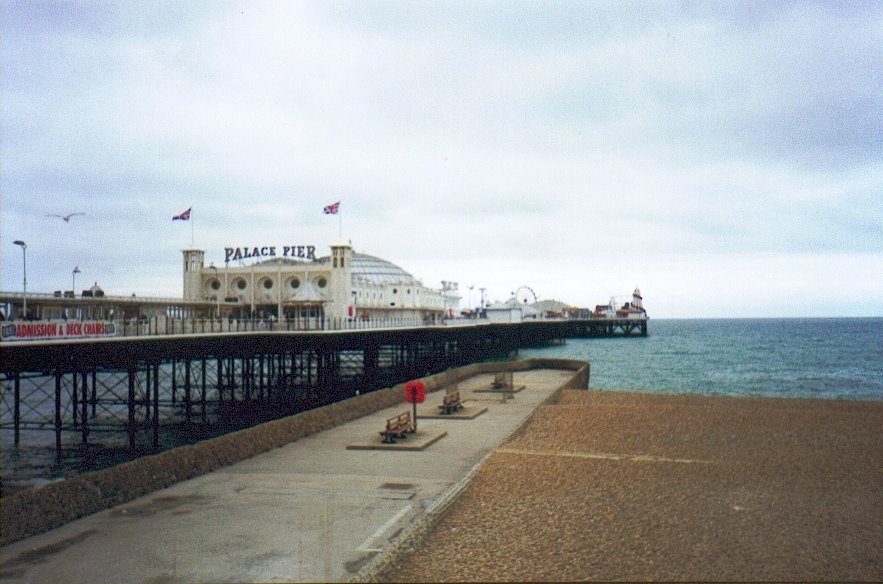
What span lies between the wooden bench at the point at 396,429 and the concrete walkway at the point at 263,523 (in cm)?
104

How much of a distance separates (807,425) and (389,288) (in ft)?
238

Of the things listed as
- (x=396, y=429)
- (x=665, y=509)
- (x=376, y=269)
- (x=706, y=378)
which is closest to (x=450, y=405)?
(x=396, y=429)

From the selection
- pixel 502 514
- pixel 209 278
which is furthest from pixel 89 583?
pixel 209 278

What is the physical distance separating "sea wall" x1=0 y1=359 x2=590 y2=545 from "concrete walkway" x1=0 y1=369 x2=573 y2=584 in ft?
0.90

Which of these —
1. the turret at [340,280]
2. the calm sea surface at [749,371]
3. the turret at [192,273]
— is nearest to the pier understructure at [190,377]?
the turret at [340,280]

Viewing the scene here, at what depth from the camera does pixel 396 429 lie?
859 inches

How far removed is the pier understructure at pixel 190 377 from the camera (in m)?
25.8

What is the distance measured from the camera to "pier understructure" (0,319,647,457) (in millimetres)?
25812

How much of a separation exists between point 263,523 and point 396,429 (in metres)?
8.62

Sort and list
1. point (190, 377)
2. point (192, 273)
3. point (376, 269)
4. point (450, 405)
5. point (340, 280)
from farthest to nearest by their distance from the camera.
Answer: point (376, 269) → point (340, 280) → point (192, 273) → point (190, 377) → point (450, 405)

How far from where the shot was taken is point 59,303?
3516 centimetres

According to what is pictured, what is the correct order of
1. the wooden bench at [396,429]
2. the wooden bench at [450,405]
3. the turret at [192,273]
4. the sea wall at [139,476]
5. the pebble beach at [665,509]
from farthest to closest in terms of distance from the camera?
the turret at [192,273]
the wooden bench at [450,405]
the wooden bench at [396,429]
the sea wall at [139,476]
the pebble beach at [665,509]

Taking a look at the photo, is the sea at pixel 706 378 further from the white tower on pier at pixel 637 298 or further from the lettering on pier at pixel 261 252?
the white tower on pier at pixel 637 298

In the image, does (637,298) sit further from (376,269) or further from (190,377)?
(190,377)
